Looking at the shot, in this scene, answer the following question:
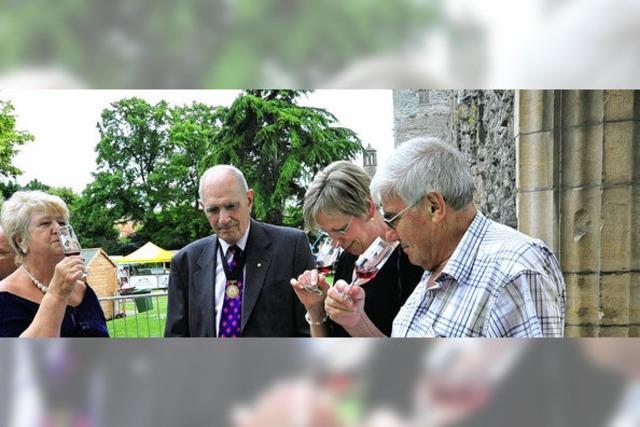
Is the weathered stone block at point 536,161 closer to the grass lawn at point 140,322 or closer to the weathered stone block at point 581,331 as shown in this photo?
the weathered stone block at point 581,331

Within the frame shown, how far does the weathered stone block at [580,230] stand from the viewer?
1939 millimetres

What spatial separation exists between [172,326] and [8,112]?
0.84 meters

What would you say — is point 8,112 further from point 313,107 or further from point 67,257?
point 313,107

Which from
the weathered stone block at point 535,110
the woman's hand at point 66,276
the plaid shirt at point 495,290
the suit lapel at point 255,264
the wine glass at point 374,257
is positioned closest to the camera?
the plaid shirt at point 495,290

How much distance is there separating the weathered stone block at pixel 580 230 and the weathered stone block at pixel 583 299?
3cm

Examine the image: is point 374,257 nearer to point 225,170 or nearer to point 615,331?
point 225,170

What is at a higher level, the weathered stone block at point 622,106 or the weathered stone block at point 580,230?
the weathered stone block at point 622,106

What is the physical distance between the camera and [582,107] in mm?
1934

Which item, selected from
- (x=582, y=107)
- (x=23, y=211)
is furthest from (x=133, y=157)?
(x=582, y=107)

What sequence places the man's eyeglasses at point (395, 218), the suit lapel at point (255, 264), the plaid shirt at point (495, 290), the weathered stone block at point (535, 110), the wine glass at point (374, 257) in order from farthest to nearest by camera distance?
1. the weathered stone block at point (535, 110)
2. the suit lapel at point (255, 264)
3. the wine glass at point (374, 257)
4. the man's eyeglasses at point (395, 218)
5. the plaid shirt at point (495, 290)

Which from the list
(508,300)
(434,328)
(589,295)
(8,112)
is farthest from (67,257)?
(589,295)

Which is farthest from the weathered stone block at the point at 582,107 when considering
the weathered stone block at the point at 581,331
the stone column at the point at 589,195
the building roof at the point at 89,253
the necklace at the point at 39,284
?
the necklace at the point at 39,284

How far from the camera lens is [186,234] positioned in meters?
1.79

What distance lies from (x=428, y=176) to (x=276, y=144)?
767mm
